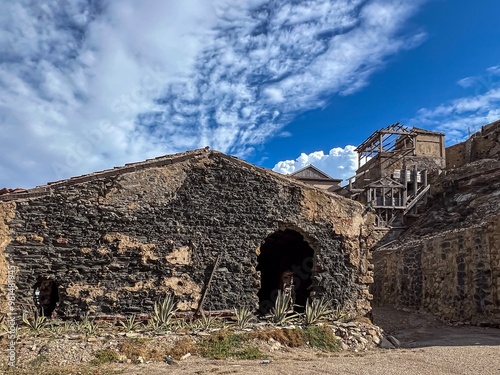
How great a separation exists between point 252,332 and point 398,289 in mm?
10501

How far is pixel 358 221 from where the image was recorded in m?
12.7

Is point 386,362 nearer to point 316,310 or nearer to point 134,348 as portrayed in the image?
point 316,310

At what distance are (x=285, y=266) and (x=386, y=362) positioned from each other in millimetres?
8177

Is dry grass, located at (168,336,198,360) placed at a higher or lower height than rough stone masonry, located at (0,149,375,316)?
lower

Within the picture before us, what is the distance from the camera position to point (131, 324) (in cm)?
989

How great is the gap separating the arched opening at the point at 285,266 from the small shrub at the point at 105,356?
6278 millimetres

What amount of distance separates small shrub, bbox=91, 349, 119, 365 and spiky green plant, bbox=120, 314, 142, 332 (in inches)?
37.5

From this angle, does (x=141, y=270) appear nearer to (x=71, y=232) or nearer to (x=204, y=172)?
(x=71, y=232)

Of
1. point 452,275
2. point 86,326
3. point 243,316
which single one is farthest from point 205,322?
point 452,275

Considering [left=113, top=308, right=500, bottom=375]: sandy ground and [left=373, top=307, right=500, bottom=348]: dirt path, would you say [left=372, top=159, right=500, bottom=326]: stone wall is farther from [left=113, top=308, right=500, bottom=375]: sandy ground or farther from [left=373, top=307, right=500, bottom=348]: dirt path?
[left=113, top=308, right=500, bottom=375]: sandy ground

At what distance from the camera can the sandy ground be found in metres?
7.91

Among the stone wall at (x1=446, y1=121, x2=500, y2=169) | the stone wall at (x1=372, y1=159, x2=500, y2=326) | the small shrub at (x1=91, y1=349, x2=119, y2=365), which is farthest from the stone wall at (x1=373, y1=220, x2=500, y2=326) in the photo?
the stone wall at (x1=446, y1=121, x2=500, y2=169)

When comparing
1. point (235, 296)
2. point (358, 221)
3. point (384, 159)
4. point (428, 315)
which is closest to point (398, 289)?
point (428, 315)

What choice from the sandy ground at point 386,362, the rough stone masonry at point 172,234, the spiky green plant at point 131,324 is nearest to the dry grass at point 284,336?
the sandy ground at point 386,362
